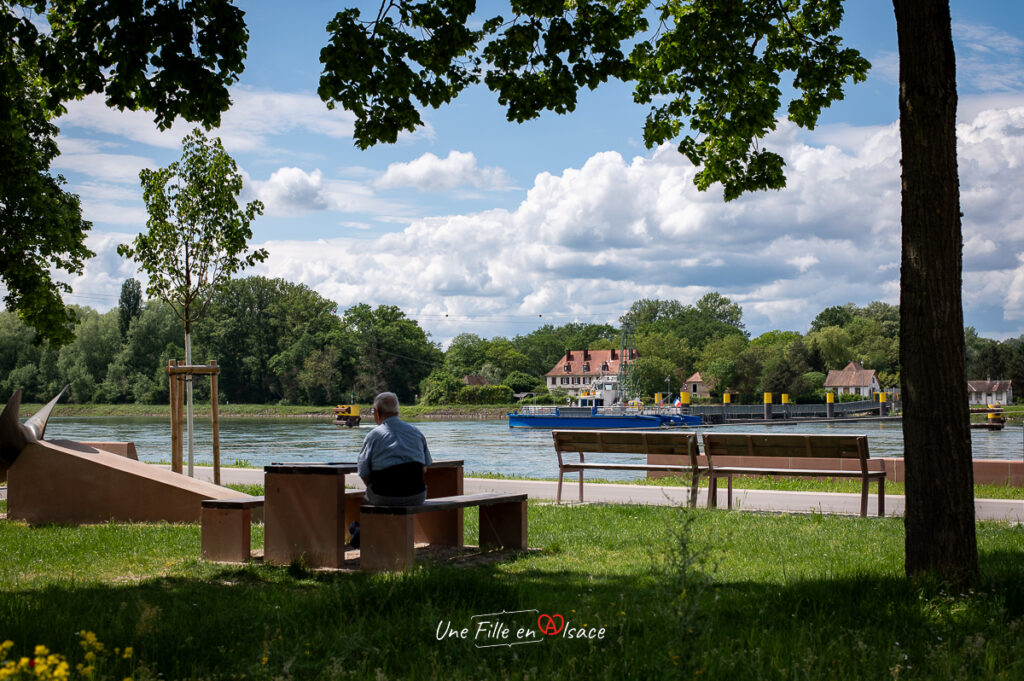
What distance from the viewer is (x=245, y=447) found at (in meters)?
38.9

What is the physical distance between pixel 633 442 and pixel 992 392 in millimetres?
105933

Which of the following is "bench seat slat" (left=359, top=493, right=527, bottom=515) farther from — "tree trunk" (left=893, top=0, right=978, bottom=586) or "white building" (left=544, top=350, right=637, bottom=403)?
"white building" (left=544, top=350, right=637, bottom=403)

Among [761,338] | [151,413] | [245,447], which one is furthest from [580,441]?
[761,338]

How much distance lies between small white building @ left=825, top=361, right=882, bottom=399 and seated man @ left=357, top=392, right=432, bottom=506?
103 meters

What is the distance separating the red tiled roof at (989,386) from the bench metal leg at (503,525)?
10780cm

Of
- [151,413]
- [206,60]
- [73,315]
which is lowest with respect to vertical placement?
[151,413]

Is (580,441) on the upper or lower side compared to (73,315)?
lower

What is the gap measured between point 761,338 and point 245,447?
125 m

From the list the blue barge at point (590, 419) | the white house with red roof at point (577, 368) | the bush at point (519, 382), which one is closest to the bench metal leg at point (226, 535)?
the blue barge at point (590, 419)

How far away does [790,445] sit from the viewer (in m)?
10.8

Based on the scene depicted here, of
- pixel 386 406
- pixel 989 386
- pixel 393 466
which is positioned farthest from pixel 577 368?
pixel 393 466

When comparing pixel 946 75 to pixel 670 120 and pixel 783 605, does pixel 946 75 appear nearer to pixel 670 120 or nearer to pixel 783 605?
pixel 783 605

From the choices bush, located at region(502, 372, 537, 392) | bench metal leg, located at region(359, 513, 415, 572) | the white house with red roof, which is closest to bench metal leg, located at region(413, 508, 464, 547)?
bench metal leg, located at region(359, 513, 415, 572)

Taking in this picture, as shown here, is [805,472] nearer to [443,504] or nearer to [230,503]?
[443,504]
